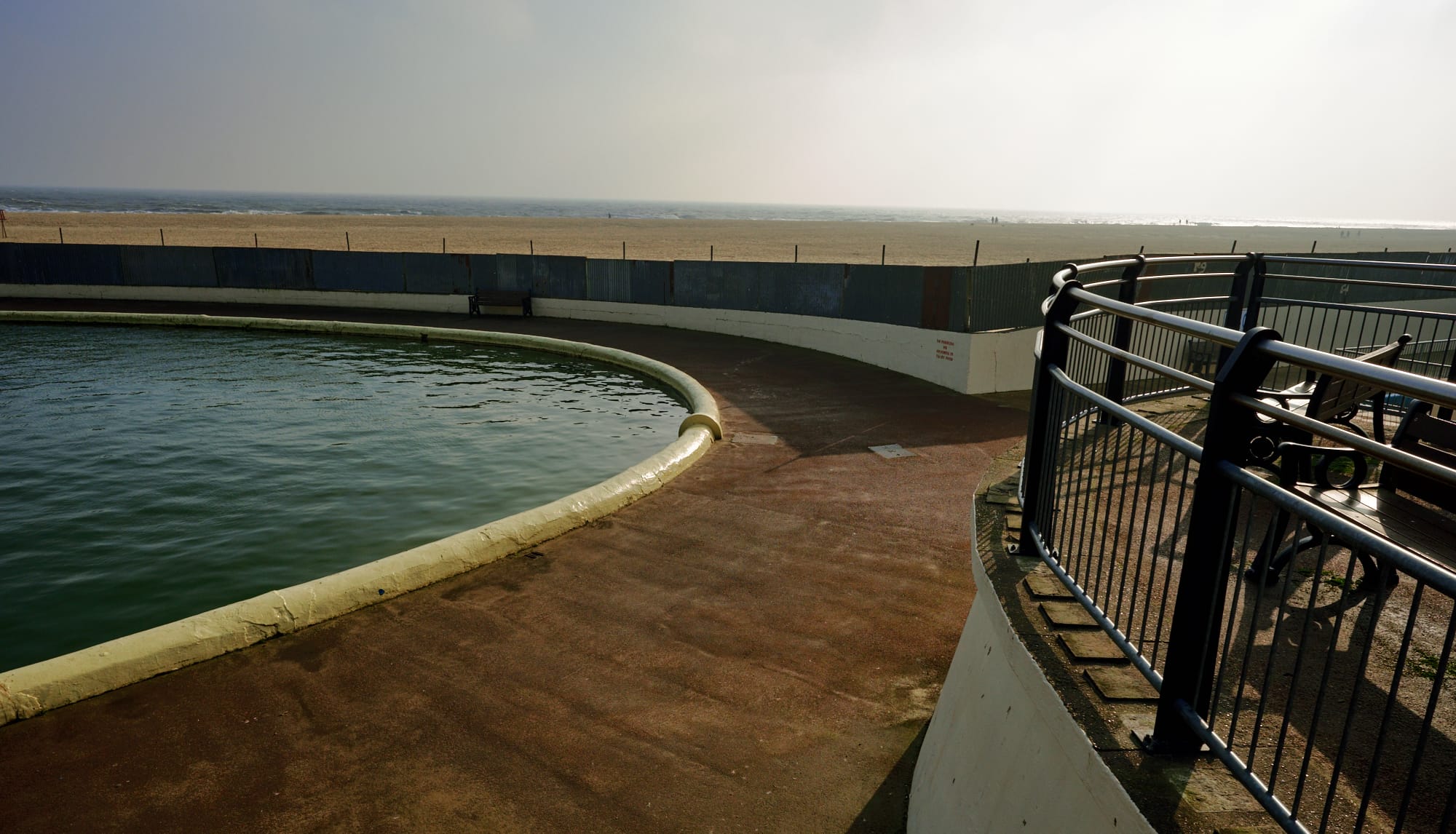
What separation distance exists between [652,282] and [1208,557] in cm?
2276

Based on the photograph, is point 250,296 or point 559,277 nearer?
point 559,277

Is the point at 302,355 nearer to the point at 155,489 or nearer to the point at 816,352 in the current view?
the point at 155,489

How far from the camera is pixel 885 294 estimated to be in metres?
18.4

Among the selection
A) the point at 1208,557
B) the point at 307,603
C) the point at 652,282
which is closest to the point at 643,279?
the point at 652,282

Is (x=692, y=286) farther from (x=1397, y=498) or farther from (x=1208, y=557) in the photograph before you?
(x=1208, y=557)

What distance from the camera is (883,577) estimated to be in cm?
752

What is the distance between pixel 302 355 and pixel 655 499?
14967 mm

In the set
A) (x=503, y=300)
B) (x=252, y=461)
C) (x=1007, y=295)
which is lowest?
(x=252, y=461)

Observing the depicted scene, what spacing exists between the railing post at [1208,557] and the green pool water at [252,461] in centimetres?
814

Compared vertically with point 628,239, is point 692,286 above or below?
above

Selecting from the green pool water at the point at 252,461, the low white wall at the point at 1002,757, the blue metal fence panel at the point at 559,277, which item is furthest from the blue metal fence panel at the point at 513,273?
the low white wall at the point at 1002,757

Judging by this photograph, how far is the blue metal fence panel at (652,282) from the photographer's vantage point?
24.2 meters

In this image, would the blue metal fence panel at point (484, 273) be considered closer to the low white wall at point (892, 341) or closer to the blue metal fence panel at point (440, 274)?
the blue metal fence panel at point (440, 274)

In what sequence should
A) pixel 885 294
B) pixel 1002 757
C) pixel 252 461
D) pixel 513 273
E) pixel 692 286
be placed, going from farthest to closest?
1. pixel 513 273
2. pixel 692 286
3. pixel 885 294
4. pixel 252 461
5. pixel 1002 757
